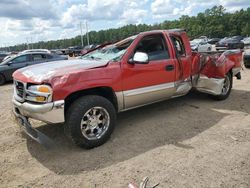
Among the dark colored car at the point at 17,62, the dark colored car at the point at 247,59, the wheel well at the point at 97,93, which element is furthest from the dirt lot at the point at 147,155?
the dark colored car at the point at 17,62

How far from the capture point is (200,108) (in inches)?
250

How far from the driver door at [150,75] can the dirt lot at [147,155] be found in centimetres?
57

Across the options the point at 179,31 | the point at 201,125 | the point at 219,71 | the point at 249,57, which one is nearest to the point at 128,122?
the point at 201,125

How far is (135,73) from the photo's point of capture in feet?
16.1

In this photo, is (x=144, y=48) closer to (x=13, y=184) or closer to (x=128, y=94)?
(x=128, y=94)

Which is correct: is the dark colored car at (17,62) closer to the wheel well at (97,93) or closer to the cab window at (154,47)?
the cab window at (154,47)

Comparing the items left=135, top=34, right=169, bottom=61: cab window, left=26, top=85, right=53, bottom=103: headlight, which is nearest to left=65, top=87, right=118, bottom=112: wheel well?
left=26, top=85, right=53, bottom=103: headlight

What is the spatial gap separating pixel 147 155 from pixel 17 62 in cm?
1129

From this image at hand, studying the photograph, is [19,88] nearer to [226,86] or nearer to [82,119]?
[82,119]

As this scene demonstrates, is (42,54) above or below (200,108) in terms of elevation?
above

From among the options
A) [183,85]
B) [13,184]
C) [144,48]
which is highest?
[144,48]

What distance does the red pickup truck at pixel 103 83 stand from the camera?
3994mm

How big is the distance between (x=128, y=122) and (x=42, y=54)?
10.0m

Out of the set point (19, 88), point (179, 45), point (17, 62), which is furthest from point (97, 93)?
point (17, 62)
